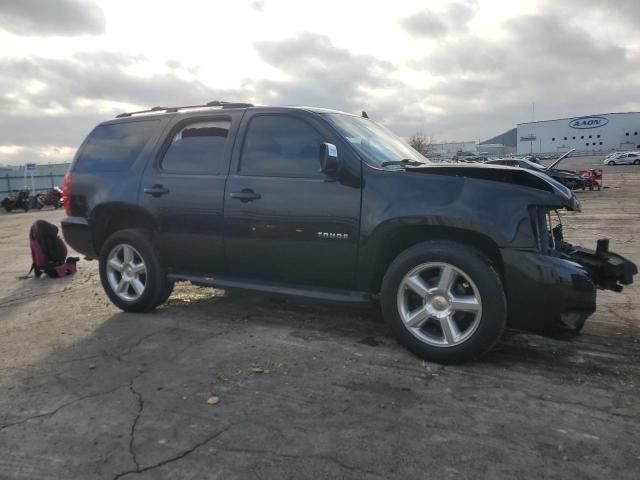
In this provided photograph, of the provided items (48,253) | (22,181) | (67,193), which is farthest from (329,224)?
(22,181)

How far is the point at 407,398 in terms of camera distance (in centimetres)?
314

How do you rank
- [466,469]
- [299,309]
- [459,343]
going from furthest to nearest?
1. [299,309]
2. [459,343]
3. [466,469]

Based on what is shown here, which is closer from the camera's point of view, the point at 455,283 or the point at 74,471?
the point at 74,471

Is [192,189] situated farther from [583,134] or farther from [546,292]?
[583,134]

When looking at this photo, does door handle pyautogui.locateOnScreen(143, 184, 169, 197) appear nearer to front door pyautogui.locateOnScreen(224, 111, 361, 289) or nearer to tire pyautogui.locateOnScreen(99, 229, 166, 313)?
tire pyautogui.locateOnScreen(99, 229, 166, 313)

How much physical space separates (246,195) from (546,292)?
2.40 meters

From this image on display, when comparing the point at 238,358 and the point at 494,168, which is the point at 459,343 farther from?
the point at 238,358

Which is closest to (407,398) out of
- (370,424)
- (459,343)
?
(370,424)

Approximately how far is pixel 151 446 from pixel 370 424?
1.17 metres

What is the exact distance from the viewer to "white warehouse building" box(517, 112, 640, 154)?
3711 inches

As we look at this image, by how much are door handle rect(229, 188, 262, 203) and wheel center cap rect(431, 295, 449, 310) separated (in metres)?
1.64

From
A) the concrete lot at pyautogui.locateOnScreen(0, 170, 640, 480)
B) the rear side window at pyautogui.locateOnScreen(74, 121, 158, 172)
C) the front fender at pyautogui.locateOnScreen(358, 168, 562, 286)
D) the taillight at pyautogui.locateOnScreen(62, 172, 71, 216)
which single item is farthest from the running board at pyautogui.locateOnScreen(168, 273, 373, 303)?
the taillight at pyautogui.locateOnScreen(62, 172, 71, 216)

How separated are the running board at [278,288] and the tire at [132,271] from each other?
0.19 meters

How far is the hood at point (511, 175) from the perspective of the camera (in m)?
3.45
